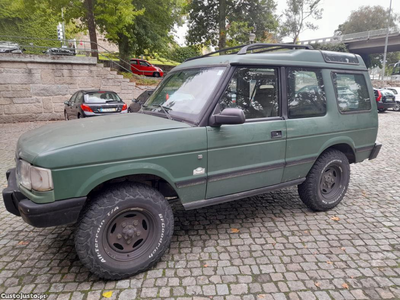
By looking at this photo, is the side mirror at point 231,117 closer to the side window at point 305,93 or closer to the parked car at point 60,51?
the side window at point 305,93

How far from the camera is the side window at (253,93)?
3.24 m

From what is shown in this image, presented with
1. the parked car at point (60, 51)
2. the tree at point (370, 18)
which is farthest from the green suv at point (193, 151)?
the tree at point (370, 18)

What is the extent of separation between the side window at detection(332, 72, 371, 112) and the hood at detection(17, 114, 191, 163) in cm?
250

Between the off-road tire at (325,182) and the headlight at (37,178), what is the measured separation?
3.27 meters

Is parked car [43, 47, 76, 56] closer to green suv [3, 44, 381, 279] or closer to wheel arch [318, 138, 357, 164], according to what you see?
green suv [3, 44, 381, 279]

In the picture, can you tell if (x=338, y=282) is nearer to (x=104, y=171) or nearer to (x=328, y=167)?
(x=328, y=167)

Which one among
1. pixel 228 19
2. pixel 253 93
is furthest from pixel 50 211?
pixel 228 19

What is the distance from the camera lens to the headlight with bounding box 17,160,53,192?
2.36 meters

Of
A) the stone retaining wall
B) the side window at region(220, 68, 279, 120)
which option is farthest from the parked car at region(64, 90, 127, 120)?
the side window at region(220, 68, 279, 120)

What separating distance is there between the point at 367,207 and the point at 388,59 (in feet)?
233

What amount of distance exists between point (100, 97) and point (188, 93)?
918 cm

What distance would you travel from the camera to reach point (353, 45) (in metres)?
49.7

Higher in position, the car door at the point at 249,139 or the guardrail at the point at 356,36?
the guardrail at the point at 356,36

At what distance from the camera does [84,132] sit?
2.81 metres
